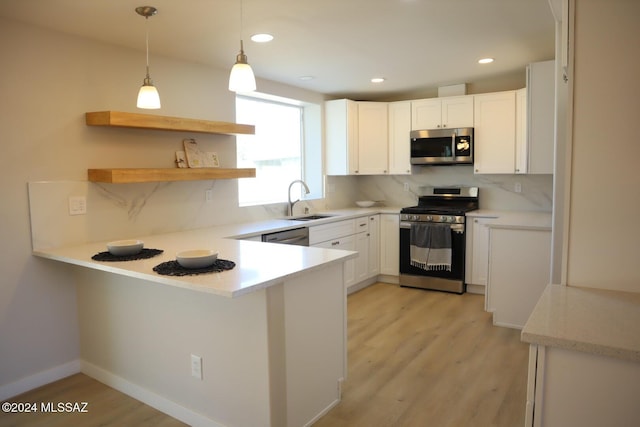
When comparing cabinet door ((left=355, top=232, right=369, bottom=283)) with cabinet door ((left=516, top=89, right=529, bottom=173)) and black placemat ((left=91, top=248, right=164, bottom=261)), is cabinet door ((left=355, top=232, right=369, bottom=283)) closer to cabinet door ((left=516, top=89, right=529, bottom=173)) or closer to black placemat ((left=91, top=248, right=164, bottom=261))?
cabinet door ((left=516, top=89, right=529, bottom=173))

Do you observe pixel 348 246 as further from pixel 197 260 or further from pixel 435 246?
pixel 197 260

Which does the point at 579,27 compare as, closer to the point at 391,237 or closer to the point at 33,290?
the point at 33,290

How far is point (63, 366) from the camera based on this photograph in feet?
9.71

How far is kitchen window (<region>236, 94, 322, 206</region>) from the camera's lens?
14.8 feet

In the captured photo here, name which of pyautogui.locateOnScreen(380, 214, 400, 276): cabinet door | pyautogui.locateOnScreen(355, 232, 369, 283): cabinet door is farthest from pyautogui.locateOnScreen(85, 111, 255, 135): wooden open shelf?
pyautogui.locateOnScreen(380, 214, 400, 276): cabinet door

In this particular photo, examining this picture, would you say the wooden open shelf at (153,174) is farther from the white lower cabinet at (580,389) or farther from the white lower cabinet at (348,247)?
the white lower cabinet at (580,389)

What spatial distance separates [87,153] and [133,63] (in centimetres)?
76

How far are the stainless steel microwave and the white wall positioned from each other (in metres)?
3.31

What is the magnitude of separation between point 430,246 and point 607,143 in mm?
3272

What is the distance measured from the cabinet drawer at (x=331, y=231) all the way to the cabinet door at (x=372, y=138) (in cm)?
88

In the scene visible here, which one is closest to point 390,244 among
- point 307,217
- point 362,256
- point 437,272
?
point 362,256

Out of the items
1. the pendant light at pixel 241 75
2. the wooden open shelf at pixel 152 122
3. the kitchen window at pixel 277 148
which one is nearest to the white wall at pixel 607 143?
the pendant light at pixel 241 75

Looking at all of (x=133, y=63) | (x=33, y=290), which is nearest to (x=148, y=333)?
(x=33, y=290)

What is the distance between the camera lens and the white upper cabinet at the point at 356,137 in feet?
17.0
